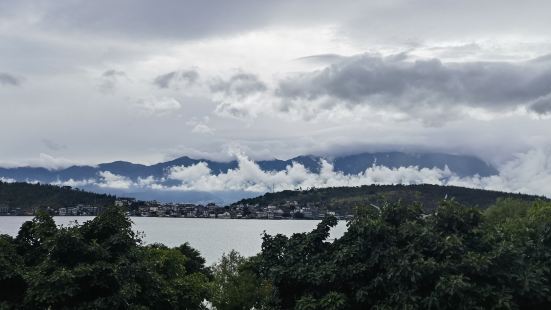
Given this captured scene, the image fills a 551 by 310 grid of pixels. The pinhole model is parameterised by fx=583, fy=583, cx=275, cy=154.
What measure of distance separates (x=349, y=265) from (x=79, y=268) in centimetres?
1358

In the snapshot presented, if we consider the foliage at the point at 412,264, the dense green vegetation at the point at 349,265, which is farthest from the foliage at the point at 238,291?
the foliage at the point at 412,264

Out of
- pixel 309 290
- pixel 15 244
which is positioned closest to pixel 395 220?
pixel 309 290

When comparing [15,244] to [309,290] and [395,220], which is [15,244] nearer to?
[309,290]

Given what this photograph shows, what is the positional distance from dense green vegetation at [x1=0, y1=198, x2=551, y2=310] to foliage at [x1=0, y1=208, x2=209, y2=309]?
55mm

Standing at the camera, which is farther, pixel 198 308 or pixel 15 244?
pixel 198 308

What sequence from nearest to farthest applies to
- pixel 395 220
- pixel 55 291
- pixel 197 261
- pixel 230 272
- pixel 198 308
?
pixel 55 291 → pixel 395 220 → pixel 198 308 → pixel 230 272 → pixel 197 261

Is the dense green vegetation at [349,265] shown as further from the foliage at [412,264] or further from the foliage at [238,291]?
the foliage at [238,291]

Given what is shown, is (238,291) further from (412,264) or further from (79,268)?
(412,264)

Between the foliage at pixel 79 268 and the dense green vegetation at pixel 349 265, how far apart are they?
55mm

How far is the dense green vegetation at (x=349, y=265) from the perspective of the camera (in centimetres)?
2817

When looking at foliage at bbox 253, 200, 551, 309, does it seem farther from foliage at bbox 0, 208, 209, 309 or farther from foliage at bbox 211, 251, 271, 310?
foliage at bbox 211, 251, 271, 310

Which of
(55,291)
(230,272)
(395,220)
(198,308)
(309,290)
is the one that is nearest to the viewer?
(55,291)

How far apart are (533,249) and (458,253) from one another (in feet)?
19.1

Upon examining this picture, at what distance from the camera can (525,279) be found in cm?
2884
